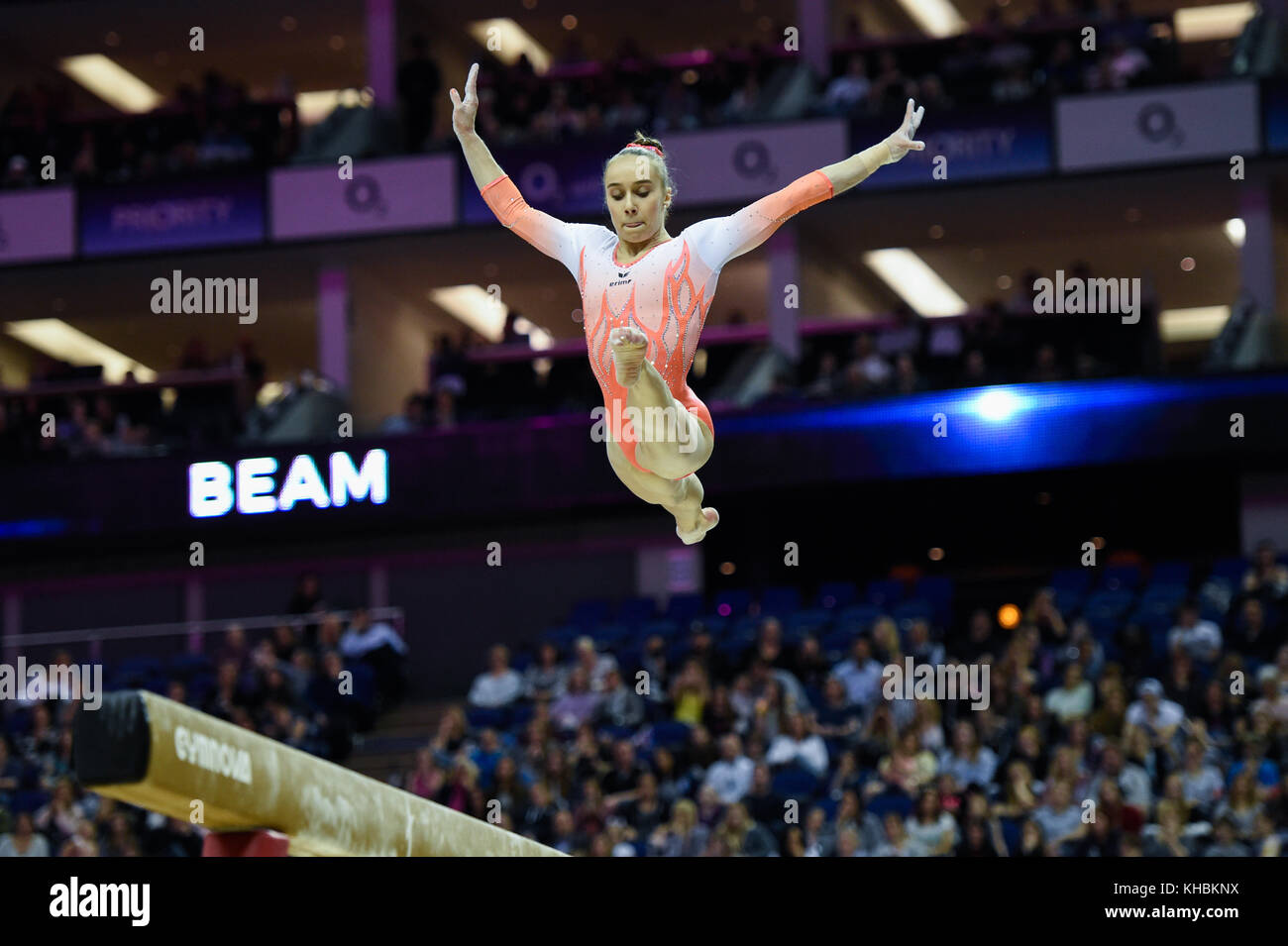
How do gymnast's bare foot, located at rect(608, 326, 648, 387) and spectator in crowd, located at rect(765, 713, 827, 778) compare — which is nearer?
gymnast's bare foot, located at rect(608, 326, 648, 387)

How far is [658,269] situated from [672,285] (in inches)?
2.9

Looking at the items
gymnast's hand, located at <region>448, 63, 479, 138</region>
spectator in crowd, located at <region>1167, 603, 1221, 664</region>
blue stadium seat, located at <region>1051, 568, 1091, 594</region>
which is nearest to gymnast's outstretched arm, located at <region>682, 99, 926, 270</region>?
gymnast's hand, located at <region>448, 63, 479, 138</region>

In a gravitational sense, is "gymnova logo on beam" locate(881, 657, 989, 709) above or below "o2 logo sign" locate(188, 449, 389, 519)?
below

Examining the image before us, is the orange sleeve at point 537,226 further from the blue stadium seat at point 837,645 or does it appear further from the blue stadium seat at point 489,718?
the blue stadium seat at point 489,718

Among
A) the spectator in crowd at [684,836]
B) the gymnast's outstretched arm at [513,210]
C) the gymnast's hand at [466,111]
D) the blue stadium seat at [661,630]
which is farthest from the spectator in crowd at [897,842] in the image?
the gymnast's hand at [466,111]

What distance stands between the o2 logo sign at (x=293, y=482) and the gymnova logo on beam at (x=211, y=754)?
14538mm

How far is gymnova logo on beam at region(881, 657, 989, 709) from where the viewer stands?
1436 cm

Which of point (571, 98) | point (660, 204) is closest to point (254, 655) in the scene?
point (571, 98)

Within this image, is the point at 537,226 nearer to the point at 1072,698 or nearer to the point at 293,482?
the point at 1072,698

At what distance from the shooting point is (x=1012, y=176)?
20469 mm

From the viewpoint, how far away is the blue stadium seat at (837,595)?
18203mm

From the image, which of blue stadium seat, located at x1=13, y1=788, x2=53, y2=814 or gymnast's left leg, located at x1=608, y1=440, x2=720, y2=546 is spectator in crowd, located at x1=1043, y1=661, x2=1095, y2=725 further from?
blue stadium seat, located at x1=13, y1=788, x2=53, y2=814

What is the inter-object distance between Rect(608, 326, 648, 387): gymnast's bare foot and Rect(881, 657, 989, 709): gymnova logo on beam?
28.8 ft
